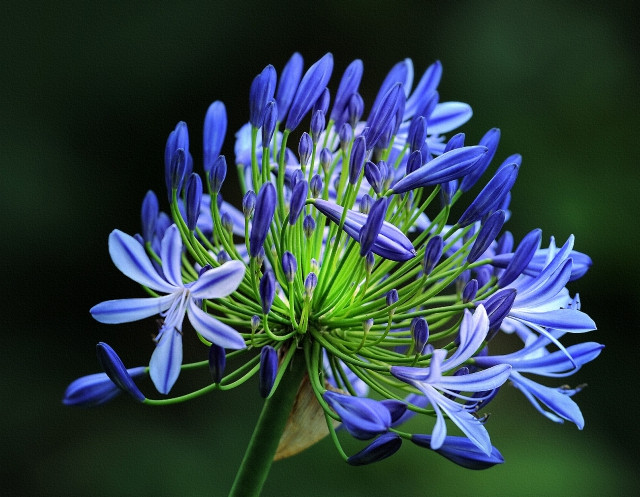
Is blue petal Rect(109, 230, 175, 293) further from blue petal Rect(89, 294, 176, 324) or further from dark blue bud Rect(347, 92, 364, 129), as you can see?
dark blue bud Rect(347, 92, 364, 129)

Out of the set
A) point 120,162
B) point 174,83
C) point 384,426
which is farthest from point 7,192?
point 384,426

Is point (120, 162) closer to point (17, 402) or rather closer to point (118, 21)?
point (118, 21)

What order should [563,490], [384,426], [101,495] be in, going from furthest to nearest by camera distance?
[101,495] < [563,490] < [384,426]

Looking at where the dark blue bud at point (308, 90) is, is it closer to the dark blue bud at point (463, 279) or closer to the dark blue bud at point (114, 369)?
the dark blue bud at point (463, 279)

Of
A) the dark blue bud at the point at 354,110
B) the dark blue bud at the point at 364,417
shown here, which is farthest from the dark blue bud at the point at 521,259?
the dark blue bud at the point at 354,110

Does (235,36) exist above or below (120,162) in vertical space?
above

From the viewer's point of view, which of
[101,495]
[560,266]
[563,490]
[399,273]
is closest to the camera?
[560,266]
